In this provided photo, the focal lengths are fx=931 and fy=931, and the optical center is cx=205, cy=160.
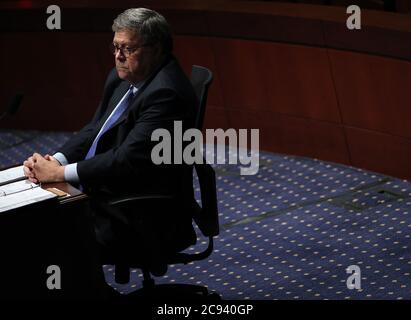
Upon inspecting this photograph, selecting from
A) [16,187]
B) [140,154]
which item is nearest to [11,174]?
[16,187]

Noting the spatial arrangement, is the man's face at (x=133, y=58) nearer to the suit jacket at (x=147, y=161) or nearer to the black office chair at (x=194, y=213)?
the suit jacket at (x=147, y=161)

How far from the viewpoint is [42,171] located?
353cm

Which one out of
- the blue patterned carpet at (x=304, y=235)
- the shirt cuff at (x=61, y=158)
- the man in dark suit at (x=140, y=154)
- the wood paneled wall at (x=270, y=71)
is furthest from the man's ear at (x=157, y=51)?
the wood paneled wall at (x=270, y=71)

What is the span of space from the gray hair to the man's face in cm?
2

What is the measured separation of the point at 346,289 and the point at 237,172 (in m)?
1.81

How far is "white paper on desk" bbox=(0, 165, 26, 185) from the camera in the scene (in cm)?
356

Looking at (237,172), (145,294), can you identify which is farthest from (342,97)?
(145,294)

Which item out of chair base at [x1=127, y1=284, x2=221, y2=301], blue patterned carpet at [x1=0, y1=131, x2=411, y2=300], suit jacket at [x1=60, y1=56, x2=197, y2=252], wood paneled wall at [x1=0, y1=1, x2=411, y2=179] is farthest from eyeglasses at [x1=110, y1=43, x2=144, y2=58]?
wood paneled wall at [x1=0, y1=1, x2=411, y2=179]

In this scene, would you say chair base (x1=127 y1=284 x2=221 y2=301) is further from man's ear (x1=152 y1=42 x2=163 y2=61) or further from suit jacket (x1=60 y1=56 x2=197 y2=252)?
man's ear (x1=152 y1=42 x2=163 y2=61)

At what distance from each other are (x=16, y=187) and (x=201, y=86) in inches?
32.6

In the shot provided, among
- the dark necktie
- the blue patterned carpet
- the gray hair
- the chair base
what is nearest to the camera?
the gray hair

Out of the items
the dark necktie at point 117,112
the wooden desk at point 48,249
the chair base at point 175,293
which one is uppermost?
the dark necktie at point 117,112

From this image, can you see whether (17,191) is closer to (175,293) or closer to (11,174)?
(11,174)

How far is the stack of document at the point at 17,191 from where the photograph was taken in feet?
10.5
